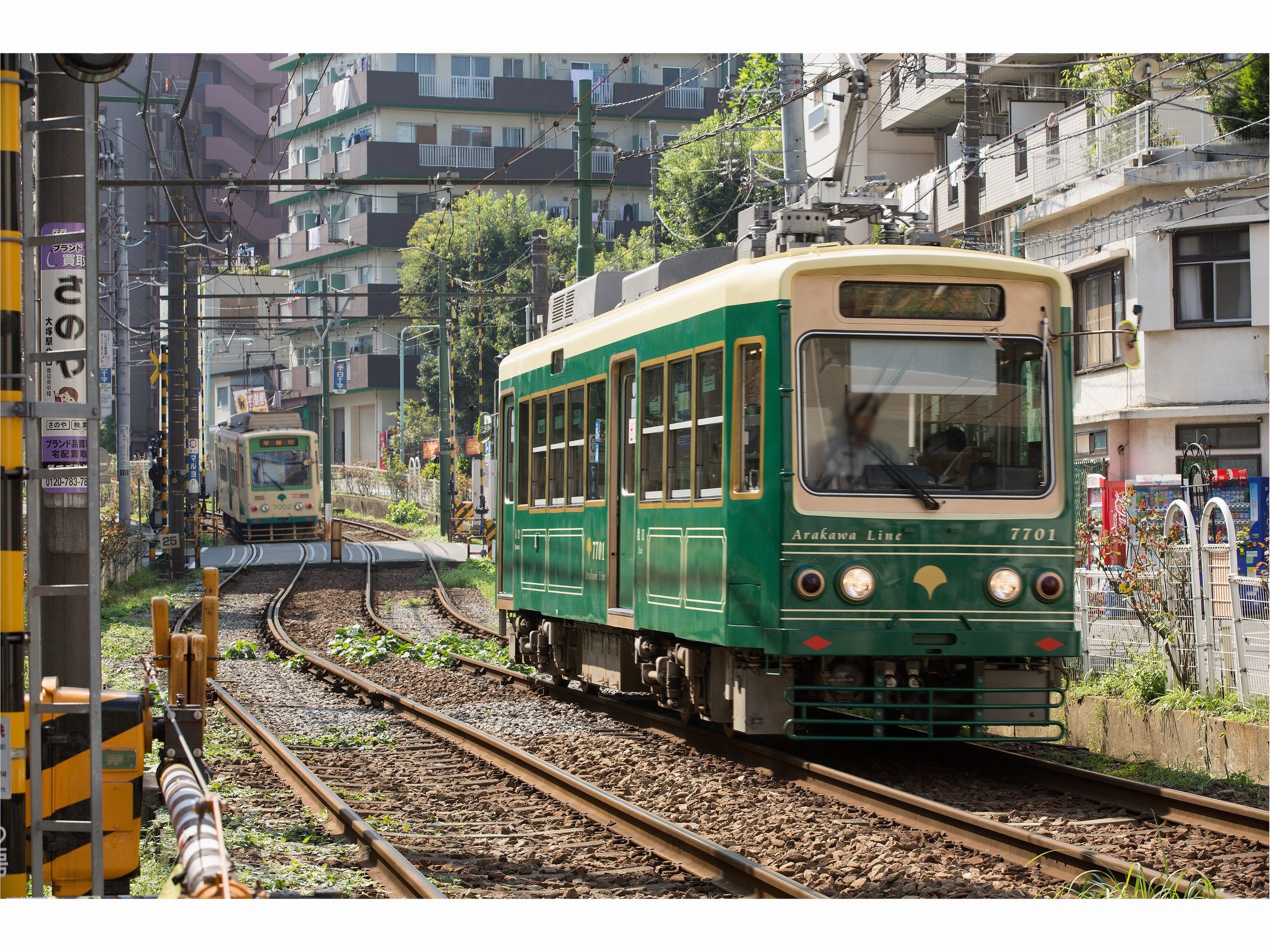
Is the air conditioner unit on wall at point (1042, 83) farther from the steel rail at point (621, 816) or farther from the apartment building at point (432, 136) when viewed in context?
the apartment building at point (432, 136)

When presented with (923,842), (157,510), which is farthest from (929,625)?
(157,510)

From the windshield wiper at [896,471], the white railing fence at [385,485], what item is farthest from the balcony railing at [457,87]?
the windshield wiper at [896,471]

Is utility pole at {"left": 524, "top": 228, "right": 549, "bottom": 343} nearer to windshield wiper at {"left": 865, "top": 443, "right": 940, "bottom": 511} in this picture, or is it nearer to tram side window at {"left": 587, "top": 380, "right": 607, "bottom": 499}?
tram side window at {"left": 587, "top": 380, "right": 607, "bottom": 499}

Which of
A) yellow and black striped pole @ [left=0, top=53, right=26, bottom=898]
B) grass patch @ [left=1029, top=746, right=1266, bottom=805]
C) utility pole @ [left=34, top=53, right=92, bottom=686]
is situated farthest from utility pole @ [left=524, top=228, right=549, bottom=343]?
yellow and black striped pole @ [left=0, top=53, right=26, bottom=898]

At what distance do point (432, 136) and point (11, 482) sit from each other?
61287 mm

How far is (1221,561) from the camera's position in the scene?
34.8ft

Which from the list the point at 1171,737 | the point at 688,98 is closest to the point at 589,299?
the point at 1171,737

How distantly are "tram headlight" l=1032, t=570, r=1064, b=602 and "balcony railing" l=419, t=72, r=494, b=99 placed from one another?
5792cm

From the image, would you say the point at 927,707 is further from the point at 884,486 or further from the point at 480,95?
the point at 480,95

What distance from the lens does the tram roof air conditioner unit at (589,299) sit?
1325cm

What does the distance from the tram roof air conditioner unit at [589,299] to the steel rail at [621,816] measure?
360 cm

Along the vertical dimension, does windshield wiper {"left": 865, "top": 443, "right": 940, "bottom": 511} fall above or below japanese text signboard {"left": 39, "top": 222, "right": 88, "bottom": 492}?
below

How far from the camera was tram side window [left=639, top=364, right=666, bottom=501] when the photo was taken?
10688 millimetres

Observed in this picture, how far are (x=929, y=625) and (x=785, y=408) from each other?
1.56m
